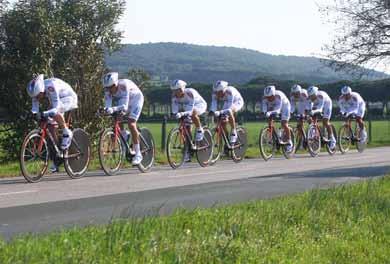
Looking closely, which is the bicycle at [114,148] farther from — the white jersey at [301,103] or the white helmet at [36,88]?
the white jersey at [301,103]

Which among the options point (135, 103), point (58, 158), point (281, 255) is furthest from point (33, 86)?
point (281, 255)

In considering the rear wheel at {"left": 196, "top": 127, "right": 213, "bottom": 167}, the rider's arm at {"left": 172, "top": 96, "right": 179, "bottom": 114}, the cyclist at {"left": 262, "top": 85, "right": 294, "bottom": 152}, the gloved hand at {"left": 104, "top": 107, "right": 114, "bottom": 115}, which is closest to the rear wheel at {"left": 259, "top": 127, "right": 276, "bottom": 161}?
the cyclist at {"left": 262, "top": 85, "right": 294, "bottom": 152}

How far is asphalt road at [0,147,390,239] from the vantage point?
352 inches

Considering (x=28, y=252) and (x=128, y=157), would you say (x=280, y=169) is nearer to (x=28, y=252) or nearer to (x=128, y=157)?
(x=128, y=157)

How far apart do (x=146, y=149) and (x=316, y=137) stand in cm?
846

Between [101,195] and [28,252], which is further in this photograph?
[101,195]

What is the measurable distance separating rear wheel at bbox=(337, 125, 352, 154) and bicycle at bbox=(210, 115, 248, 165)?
544 cm

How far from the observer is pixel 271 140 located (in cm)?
2083

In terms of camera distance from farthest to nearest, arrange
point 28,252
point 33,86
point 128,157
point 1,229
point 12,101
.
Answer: point 12,101 → point 128,157 → point 33,86 → point 1,229 → point 28,252

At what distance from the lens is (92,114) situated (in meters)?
18.9

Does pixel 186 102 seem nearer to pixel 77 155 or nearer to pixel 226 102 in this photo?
pixel 226 102

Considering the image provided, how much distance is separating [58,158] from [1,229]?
581 centimetres

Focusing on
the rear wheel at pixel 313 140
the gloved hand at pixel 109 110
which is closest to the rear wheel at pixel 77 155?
the gloved hand at pixel 109 110

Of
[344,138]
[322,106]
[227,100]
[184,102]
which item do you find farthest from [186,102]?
[344,138]
